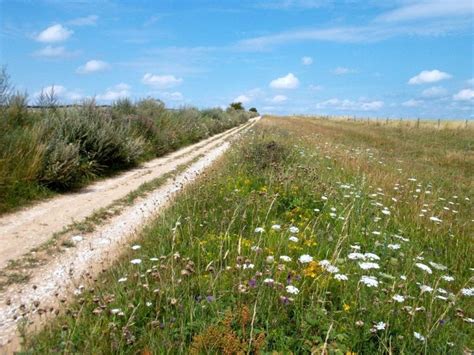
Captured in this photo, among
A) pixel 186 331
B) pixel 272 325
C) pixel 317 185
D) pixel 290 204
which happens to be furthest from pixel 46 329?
pixel 317 185

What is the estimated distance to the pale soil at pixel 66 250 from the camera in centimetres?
388

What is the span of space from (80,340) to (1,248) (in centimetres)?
369

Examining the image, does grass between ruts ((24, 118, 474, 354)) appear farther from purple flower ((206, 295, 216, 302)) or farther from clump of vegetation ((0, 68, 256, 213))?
clump of vegetation ((0, 68, 256, 213))

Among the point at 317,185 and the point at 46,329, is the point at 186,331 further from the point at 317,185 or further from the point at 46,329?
the point at 317,185

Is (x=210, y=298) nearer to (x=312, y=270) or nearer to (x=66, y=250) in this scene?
(x=312, y=270)

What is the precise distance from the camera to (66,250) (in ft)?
19.2

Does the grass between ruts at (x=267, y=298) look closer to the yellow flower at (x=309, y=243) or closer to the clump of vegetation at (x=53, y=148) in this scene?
the yellow flower at (x=309, y=243)

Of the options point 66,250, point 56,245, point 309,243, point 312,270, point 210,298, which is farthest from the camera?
point 56,245

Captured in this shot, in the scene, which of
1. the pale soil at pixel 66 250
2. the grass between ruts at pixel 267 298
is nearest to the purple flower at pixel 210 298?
the grass between ruts at pixel 267 298

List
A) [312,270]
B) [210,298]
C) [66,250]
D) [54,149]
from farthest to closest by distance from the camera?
[54,149] < [66,250] < [312,270] < [210,298]

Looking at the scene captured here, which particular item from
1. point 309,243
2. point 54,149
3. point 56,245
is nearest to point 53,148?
point 54,149

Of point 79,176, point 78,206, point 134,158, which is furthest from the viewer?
point 134,158

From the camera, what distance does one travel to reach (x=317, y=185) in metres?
7.68

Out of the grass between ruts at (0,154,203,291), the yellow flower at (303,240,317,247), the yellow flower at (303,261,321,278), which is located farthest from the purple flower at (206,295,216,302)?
the grass between ruts at (0,154,203,291)
